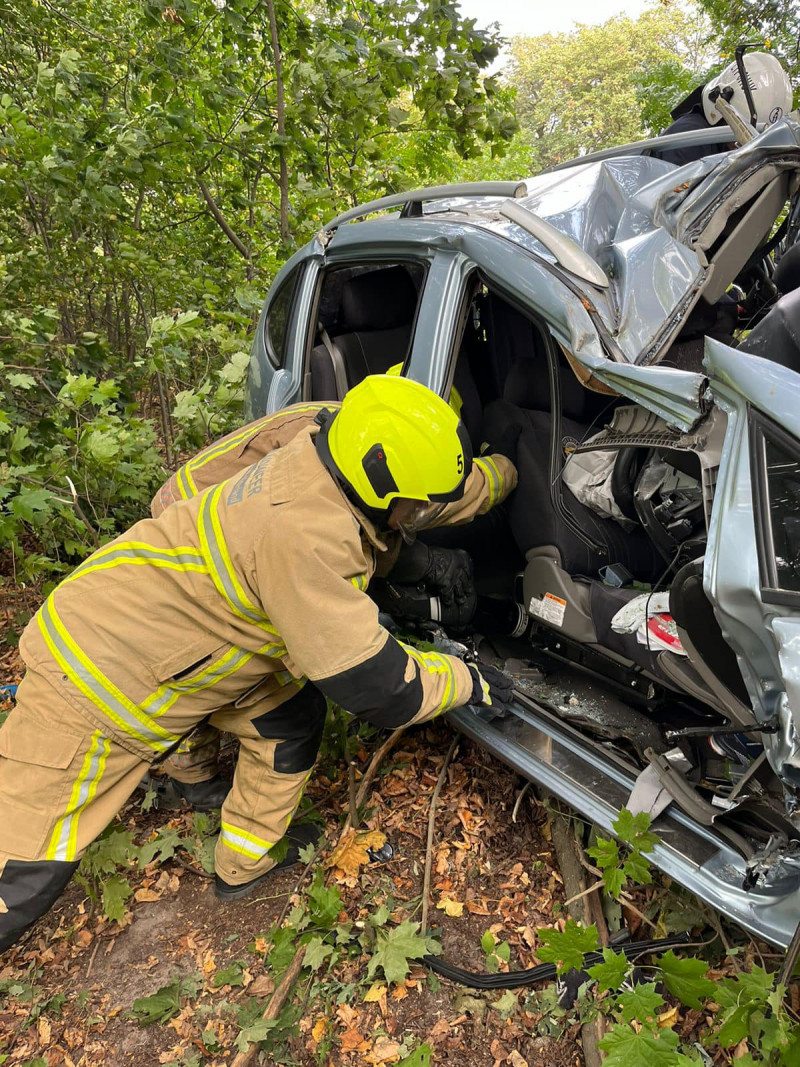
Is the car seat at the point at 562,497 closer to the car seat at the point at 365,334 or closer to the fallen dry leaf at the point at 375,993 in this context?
the car seat at the point at 365,334

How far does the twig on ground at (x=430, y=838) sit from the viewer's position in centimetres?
210

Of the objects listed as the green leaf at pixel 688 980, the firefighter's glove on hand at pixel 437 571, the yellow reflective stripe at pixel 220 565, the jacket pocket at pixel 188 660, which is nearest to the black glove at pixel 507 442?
the firefighter's glove on hand at pixel 437 571

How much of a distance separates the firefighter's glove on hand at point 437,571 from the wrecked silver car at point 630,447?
0.63 feet

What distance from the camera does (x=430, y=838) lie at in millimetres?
2309

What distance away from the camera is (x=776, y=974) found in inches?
61.3

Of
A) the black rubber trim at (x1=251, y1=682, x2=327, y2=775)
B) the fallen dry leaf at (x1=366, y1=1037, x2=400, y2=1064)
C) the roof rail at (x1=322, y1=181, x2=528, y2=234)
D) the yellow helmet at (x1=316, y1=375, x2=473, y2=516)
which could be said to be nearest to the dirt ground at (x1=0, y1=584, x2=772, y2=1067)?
the fallen dry leaf at (x1=366, y1=1037, x2=400, y2=1064)

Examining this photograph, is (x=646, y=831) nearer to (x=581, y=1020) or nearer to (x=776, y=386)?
(x=581, y=1020)

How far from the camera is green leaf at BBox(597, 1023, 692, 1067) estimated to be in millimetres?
1398

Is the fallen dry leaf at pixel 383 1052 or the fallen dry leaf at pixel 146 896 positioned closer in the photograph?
the fallen dry leaf at pixel 383 1052

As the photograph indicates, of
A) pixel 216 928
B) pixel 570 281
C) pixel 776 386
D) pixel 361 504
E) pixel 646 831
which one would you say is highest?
pixel 570 281

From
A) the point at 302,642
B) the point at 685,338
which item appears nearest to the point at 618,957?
the point at 302,642

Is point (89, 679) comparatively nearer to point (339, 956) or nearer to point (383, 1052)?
point (339, 956)

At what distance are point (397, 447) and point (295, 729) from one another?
1.16 m

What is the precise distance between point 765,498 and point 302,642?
3.71 ft
